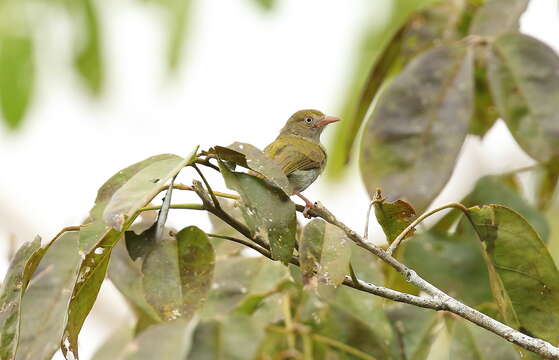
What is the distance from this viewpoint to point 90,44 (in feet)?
12.3

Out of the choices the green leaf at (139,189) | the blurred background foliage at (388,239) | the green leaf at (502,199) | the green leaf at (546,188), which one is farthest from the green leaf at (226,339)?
the green leaf at (546,188)

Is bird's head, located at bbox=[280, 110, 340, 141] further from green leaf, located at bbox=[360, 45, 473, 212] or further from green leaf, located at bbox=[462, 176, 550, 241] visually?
green leaf, located at bbox=[360, 45, 473, 212]

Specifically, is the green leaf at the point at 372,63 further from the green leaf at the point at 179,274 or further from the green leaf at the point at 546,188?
the green leaf at the point at 179,274

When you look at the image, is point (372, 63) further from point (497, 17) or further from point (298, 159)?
point (298, 159)

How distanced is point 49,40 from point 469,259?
6.01 feet

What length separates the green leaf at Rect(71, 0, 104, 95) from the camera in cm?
374

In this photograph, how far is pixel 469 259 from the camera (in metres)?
3.39

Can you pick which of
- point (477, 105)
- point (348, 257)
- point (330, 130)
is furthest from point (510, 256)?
point (330, 130)

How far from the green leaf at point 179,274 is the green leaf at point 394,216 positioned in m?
0.51

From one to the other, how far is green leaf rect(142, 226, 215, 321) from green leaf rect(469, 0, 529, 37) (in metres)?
1.84

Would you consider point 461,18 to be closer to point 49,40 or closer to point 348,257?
point 49,40

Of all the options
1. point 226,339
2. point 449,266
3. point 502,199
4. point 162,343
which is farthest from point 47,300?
point 502,199

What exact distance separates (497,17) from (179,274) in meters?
2.02

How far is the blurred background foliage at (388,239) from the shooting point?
2.50m
